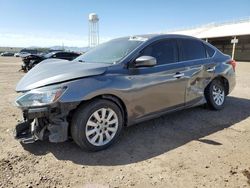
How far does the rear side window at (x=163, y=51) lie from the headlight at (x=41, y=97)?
160 centimetres

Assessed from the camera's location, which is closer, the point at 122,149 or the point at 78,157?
the point at 78,157

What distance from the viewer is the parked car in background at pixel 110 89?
3318 mm

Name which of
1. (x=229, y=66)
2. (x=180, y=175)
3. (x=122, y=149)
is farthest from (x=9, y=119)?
(x=229, y=66)

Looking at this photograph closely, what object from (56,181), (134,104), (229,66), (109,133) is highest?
(229,66)

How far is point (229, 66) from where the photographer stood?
5.94 meters

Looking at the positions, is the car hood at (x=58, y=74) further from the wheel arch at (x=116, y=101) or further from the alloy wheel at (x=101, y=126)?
the alloy wheel at (x=101, y=126)

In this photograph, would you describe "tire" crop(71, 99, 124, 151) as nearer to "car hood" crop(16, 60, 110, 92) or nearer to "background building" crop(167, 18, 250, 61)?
"car hood" crop(16, 60, 110, 92)

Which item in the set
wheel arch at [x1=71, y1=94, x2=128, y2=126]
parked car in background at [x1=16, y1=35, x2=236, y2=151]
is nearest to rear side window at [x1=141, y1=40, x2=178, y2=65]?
parked car in background at [x1=16, y1=35, x2=236, y2=151]

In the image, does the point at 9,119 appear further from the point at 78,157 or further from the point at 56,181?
the point at 56,181

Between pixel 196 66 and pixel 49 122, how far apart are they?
3072mm

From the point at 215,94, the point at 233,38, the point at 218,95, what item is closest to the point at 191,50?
the point at 215,94

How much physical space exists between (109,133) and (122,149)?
12.1 inches

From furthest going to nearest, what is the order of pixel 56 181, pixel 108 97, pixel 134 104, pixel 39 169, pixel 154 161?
pixel 134 104, pixel 108 97, pixel 154 161, pixel 39 169, pixel 56 181

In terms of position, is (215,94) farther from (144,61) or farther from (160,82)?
(144,61)
